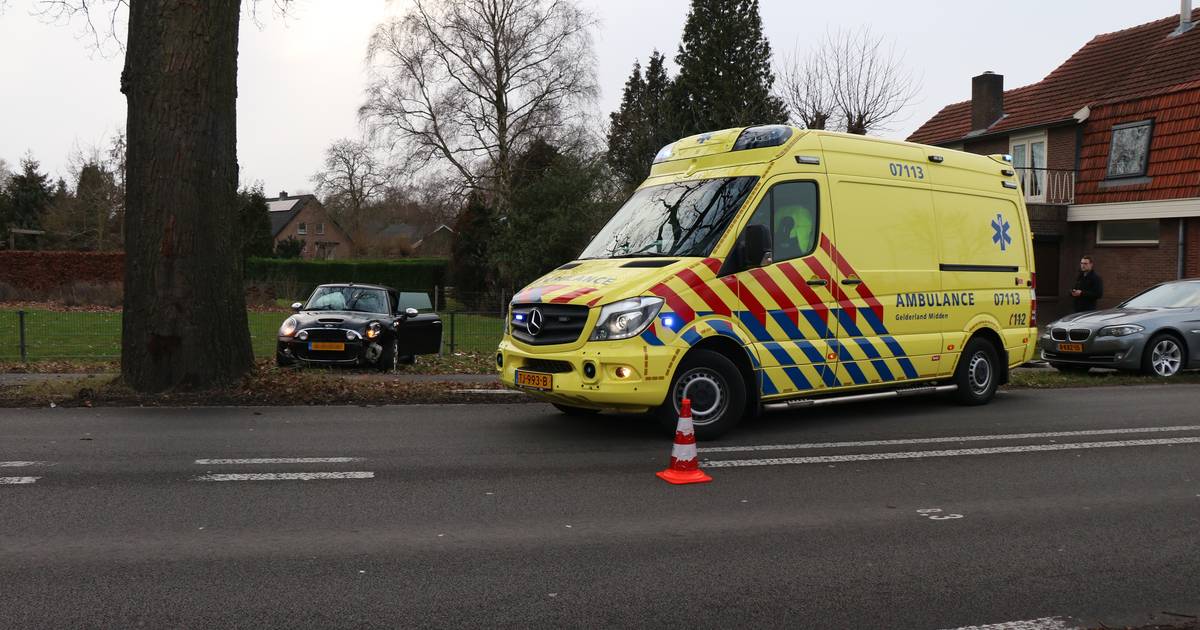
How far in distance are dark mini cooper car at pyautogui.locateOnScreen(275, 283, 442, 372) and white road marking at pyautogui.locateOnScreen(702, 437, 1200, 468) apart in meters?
8.18

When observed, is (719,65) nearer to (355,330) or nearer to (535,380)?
(355,330)

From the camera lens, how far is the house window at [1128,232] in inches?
979

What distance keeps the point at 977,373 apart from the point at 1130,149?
18341mm

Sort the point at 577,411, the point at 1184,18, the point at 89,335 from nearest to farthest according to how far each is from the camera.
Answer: the point at 577,411 < the point at 89,335 < the point at 1184,18

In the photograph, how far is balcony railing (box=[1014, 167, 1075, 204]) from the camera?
89.5 feet

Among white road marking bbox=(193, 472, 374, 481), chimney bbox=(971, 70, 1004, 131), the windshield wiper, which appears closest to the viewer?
white road marking bbox=(193, 472, 374, 481)

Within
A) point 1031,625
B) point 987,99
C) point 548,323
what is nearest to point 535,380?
point 548,323

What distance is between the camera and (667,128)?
1654 inches

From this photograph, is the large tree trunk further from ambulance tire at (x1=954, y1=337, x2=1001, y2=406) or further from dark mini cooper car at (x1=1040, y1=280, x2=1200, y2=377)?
dark mini cooper car at (x1=1040, y1=280, x2=1200, y2=377)

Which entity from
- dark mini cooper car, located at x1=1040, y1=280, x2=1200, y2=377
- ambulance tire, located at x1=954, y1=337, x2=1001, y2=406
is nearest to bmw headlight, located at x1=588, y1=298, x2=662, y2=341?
ambulance tire, located at x1=954, y1=337, x2=1001, y2=406

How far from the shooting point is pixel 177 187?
32.7 ft

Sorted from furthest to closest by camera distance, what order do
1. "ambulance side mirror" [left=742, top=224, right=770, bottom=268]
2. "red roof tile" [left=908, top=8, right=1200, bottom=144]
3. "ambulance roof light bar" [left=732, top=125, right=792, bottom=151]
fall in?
"red roof tile" [left=908, top=8, right=1200, bottom=144] < "ambulance roof light bar" [left=732, top=125, right=792, bottom=151] < "ambulance side mirror" [left=742, top=224, right=770, bottom=268]

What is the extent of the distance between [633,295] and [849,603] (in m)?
3.76

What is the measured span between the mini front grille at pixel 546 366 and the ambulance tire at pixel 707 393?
879mm
